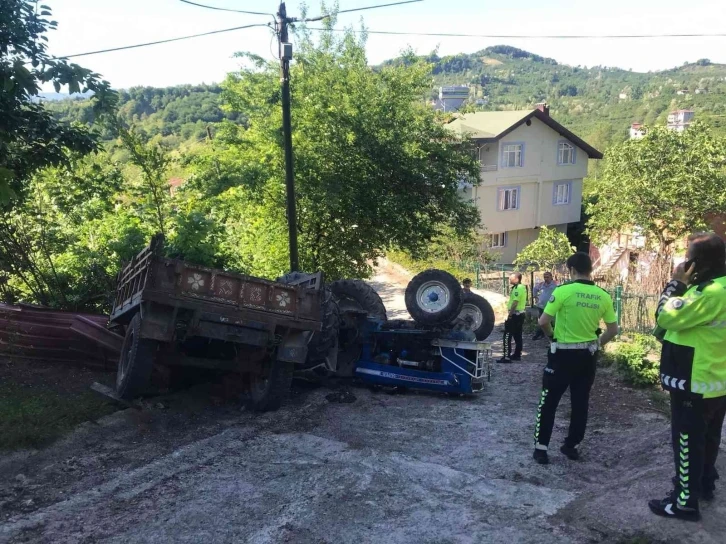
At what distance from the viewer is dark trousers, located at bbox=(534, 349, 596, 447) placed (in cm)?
552

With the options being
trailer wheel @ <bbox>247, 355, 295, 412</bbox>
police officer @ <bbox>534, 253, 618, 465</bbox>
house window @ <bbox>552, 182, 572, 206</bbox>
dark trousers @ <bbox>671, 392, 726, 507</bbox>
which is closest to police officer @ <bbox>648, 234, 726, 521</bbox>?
dark trousers @ <bbox>671, 392, 726, 507</bbox>

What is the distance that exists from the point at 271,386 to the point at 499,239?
102 feet

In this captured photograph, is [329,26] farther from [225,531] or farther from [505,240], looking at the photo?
[505,240]

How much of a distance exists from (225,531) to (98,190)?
32.4ft

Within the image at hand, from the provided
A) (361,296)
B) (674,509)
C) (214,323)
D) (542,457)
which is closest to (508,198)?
(361,296)

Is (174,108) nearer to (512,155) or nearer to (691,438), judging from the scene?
(512,155)

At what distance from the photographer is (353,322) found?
884 centimetres

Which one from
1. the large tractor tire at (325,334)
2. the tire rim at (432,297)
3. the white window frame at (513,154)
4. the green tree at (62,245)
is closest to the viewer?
the large tractor tire at (325,334)

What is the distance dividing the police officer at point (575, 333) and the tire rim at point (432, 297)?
9.58 feet

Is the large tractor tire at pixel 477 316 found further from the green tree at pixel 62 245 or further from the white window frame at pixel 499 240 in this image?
the white window frame at pixel 499 240

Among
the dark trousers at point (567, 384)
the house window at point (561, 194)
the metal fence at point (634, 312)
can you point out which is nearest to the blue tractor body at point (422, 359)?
the dark trousers at point (567, 384)

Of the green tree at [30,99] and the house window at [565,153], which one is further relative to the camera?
the house window at [565,153]

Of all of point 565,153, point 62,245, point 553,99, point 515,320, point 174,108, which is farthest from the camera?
point 553,99

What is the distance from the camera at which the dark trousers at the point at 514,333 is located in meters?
11.1
